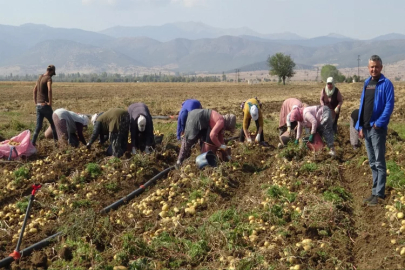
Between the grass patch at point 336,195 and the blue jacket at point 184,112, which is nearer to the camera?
the grass patch at point 336,195

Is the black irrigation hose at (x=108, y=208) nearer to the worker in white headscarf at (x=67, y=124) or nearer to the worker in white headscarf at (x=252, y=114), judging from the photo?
the worker in white headscarf at (x=252, y=114)

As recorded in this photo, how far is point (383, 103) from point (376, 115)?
0.63 ft

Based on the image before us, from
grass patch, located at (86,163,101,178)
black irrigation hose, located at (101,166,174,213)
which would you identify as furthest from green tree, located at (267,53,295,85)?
grass patch, located at (86,163,101,178)

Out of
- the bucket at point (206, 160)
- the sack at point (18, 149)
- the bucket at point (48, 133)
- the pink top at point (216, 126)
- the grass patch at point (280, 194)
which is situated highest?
the pink top at point (216, 126)

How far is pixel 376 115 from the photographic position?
611cm

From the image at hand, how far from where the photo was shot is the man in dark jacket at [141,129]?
9229 millimetres

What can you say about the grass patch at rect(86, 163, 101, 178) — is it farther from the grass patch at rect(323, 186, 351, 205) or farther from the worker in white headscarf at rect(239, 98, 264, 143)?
the grass patch at rect(323, 186, 351, 205)

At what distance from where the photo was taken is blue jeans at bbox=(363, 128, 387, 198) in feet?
20.1

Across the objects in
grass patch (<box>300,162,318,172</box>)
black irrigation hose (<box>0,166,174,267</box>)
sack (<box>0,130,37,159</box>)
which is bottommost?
black irrigation hose (<box>0,166,174,267</box>)

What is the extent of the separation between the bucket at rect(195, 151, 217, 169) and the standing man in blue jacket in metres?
3.01

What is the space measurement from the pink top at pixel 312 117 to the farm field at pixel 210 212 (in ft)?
1.79

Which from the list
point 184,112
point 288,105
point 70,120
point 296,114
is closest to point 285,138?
point 288,105

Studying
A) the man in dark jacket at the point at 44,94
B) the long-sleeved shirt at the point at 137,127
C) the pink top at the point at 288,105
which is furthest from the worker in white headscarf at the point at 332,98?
the man in dark jacket at the point at 44,94

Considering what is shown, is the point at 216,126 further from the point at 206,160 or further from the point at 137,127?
the point at 137,127
